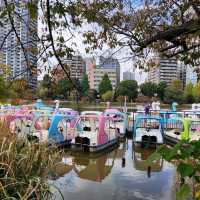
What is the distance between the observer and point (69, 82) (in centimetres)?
394

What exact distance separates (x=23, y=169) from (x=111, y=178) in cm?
646

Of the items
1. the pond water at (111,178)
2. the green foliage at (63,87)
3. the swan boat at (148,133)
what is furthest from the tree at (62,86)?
the swan boat at (148,133)

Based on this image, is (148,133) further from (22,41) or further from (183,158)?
(183,158)

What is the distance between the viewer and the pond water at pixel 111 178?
906 cm

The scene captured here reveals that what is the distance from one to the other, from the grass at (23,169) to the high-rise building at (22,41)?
3.88 feet

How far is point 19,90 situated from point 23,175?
111 centimetres

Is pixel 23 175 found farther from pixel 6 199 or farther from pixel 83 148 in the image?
pixel 83 148

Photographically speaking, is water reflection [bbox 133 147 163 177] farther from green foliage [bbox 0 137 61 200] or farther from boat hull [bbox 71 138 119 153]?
green foliage [bbox 0 137 61 200]

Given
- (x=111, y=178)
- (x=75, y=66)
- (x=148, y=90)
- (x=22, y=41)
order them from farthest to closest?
(x=148, y=90), (x=111, y=178), (x=75, y=66), (x=22, y=41)

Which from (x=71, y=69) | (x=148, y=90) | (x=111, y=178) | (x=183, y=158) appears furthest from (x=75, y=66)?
(x=148, y=90)

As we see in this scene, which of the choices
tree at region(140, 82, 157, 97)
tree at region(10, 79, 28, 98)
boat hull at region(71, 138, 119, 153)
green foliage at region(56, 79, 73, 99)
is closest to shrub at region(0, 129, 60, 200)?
tree at region(10, 79, 28, 98)

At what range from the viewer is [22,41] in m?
3.76

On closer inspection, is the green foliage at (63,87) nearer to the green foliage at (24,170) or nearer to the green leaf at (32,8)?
the green leaf at (32,8)

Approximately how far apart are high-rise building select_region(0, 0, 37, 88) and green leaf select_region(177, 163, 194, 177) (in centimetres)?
177
